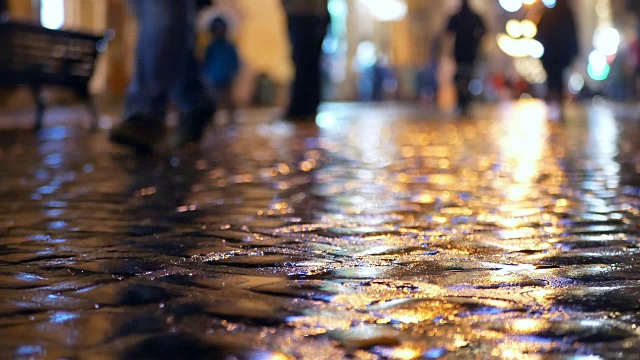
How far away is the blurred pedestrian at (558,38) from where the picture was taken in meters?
10.9

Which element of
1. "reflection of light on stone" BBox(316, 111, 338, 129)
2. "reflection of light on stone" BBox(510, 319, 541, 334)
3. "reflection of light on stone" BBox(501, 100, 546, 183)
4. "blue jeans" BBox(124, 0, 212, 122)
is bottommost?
"reflection of light on stone" BBox(316, 111, 338, 129)

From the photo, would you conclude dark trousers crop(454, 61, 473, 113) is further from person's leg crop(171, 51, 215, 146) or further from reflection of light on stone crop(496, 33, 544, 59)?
reflection of light on stone crop(496, 33, 544, 59)

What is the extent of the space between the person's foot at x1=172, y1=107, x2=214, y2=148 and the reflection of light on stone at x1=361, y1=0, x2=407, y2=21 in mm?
28432

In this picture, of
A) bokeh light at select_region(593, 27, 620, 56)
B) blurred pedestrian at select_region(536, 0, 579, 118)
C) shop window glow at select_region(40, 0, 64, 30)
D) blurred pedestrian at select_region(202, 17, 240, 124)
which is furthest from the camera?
bokeh light at select_region(593, 27, 620, 56)

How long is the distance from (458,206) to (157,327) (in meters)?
1.68

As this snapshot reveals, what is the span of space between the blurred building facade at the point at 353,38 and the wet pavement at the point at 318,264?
36.1 feet

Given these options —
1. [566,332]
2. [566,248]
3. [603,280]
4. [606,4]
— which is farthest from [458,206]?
[606,4]

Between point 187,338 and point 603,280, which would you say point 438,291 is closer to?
point 603,280

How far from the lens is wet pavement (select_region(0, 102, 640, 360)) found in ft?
4.07

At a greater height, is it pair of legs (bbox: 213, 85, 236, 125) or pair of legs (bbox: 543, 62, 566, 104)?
pair of legs (bbox: 543, 62, 566, 104)

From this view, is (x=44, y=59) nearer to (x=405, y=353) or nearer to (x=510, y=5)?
(x=405, y=353)

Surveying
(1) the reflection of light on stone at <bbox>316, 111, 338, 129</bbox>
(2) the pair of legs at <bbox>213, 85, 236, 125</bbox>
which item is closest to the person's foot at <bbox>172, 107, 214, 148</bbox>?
(1) the reflection of light on stone at <bbox>316, 111, 338, 129</bbox>

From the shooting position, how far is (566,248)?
80.3 inches

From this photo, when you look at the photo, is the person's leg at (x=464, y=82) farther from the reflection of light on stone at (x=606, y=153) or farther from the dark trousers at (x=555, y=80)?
the reflection of light on stone at (x=606, y=153)
